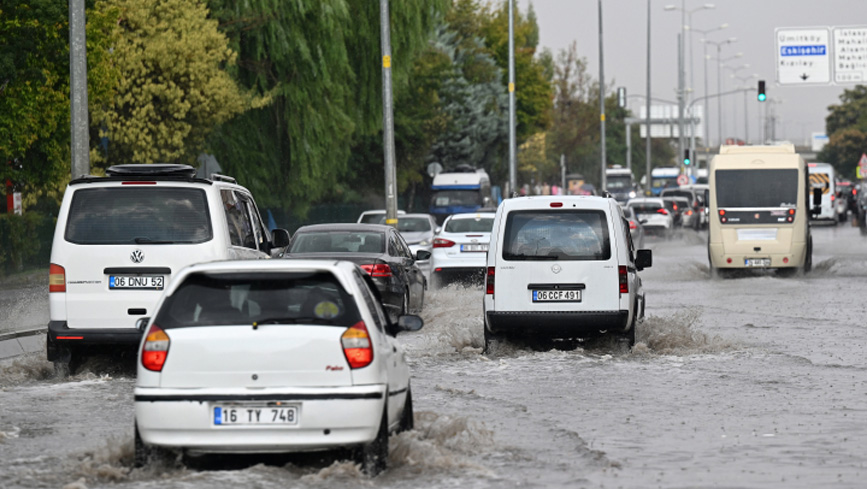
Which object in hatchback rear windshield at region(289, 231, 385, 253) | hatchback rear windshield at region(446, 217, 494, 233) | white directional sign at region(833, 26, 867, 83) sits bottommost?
hatchback rear windshield at region(446, 217, 494, 233)

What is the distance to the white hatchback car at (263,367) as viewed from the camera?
313 inches

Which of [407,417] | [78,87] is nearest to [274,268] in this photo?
[407,417]

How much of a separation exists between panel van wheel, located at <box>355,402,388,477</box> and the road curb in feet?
31.1

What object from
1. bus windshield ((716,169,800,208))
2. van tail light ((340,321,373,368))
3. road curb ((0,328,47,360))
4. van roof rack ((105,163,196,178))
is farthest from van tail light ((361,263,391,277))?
bus windshield ((716,169,800,208))

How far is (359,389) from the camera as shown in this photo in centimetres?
805

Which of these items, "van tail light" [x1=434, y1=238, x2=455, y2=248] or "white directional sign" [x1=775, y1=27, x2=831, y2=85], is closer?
"van tail light" [x1=434, y1=238, x2=455, y2=248]

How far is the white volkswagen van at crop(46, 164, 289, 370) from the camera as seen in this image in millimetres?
13320

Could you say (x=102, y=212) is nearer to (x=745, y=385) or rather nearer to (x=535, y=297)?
(x=535, y=297)

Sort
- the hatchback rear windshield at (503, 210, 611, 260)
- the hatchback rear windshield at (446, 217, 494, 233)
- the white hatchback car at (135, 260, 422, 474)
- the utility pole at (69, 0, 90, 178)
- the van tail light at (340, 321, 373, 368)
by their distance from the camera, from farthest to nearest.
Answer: the hatchback rear windshield at (446, 217, 494, 233) → the utility pole at (69, 0, 90, 178) → the hatchback rear windshield at (503, 210, 611, 260) → the van tail light at (340, 321, 373, 368) → the white hatchback car at (135, 260, 422, 474)

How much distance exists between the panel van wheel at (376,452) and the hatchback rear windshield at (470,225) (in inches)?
764

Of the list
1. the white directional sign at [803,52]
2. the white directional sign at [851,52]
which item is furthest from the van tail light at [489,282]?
the white directional sign at [851,52]

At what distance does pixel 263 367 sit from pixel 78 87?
1248 centimetres

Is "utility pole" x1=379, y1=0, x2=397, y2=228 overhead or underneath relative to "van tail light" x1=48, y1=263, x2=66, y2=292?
overhead

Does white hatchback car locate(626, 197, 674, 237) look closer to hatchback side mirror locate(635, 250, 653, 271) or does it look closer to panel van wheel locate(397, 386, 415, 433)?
hatchback side mirror locate(635, 250, 653, 271)
